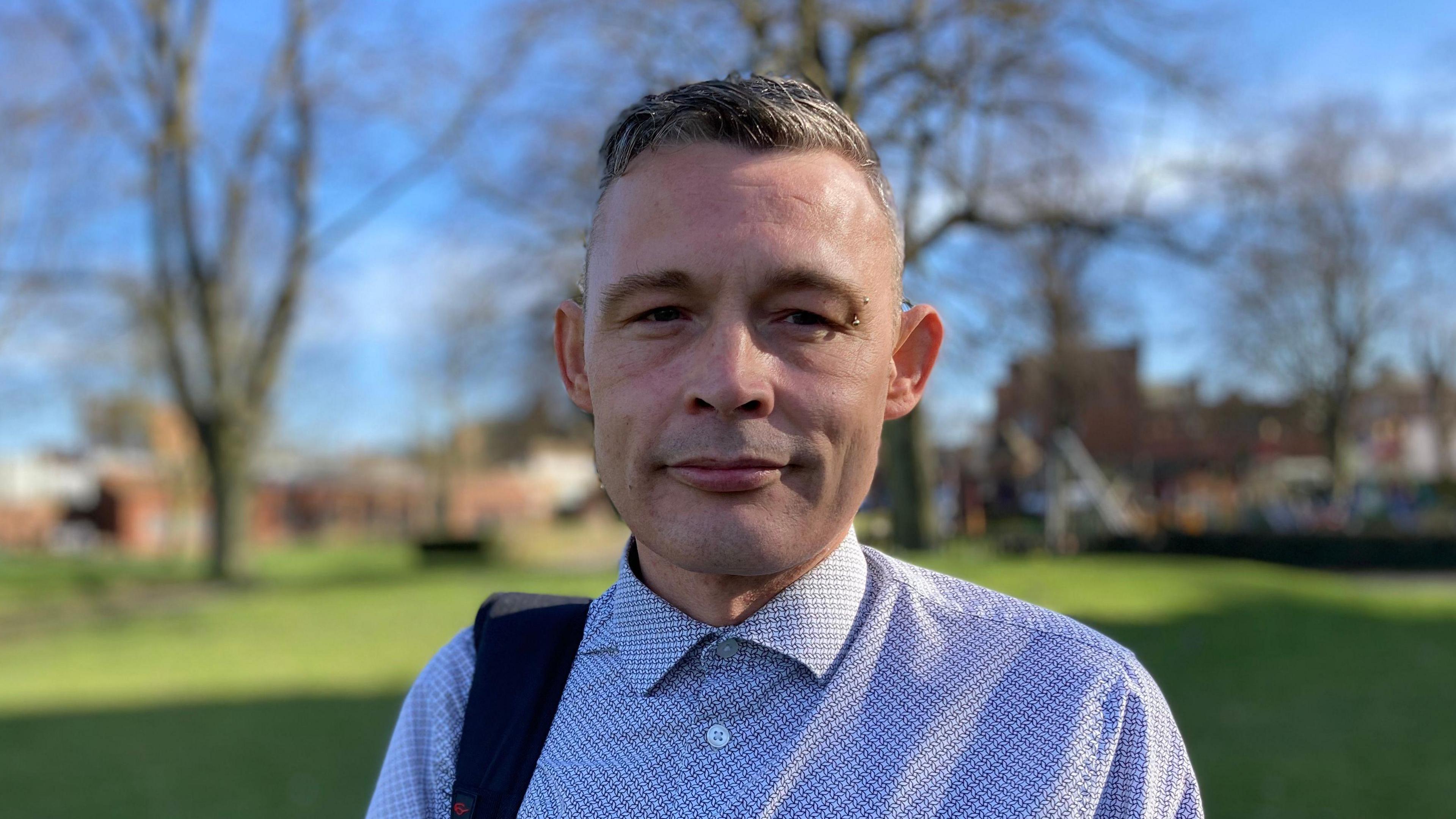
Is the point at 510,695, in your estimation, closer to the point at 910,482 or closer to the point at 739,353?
the point at 739,353

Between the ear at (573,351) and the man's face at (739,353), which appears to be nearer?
the man's face at (739,353)

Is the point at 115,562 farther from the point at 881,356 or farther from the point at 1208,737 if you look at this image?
the point at 881,356

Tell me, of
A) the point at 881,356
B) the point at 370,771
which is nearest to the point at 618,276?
the point at 881,356

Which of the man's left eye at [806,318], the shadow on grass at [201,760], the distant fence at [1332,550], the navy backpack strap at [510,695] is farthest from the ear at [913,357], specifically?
the distant fence at [1332,550]

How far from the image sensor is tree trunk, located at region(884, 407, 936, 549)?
10453 millimetres

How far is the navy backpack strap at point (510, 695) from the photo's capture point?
1520 millimetres

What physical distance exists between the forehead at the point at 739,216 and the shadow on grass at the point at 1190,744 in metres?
6.68

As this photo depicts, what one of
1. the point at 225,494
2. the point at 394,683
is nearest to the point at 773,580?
the point at 394,683

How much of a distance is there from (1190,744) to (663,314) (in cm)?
843

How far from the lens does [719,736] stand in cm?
145

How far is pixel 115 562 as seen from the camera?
2672cm

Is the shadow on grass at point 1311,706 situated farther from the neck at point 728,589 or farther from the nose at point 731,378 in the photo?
the nose at point 731,378

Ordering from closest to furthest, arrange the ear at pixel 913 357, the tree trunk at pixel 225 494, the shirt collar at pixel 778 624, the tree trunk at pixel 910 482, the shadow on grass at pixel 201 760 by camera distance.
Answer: the shirt collar at pixel 778 624 → the ear at pixel 913 357 → the shadow on grass at pixel 201 760 → the tree trunk at pixel 910 482 → the tree trunk at pixel 225 494

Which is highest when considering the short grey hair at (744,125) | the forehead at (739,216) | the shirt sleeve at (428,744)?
the short grey hair at (744,125)
